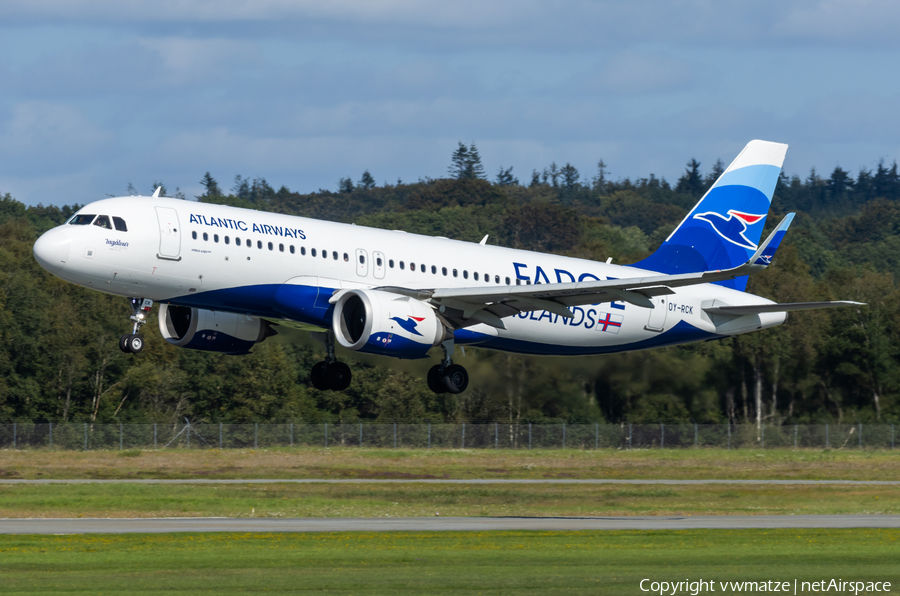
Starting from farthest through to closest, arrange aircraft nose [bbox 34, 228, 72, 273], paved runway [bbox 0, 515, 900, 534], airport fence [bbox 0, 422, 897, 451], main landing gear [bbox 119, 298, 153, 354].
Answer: airport fence [bbox 0, 422, 897, 451] < paved runway [bbox 0, 515, 900, 534] < main landing gear [bbox 119, 298, 153, 354] < aircraft nose [bbox 34, 228, 72, 273]

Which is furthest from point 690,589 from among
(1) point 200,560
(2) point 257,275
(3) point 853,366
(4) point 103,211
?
(3) point 853,366

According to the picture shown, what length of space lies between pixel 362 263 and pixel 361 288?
834 mm

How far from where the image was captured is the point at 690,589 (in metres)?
24.8

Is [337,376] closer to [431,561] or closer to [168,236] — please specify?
[168,236]

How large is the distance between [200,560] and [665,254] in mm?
25191

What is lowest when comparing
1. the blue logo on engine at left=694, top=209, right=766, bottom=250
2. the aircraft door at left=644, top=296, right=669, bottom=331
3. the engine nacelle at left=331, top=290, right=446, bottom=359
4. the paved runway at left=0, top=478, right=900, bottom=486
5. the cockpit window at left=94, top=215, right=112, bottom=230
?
the paved runway at left=0, top=478, right=900, bottom=486

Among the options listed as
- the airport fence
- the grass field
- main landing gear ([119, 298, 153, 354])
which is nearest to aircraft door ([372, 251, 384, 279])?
main landing gear ([119, 298, 153, 354])

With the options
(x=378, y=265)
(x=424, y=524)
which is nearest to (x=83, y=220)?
(x=378, y=265)

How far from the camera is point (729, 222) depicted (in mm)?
49219

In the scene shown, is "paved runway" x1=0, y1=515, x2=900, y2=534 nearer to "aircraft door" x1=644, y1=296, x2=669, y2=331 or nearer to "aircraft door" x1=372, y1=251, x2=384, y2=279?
"aircraft door" x1=644, y1=296, x2=669, y2=331

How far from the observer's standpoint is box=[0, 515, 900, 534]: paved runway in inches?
1398

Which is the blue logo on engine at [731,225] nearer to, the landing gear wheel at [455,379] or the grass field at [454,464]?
the grass field at [454,464]

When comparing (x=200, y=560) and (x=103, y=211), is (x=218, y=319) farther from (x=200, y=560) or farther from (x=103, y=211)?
(x=200, y=560)

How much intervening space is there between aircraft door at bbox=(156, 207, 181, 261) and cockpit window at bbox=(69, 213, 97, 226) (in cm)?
182
